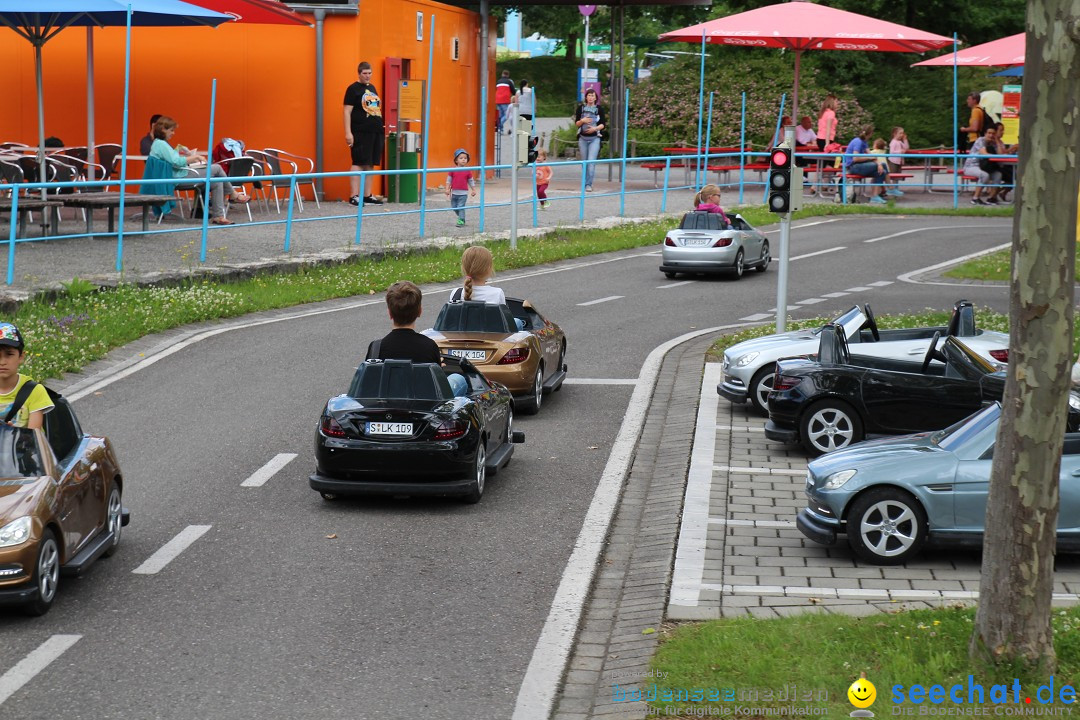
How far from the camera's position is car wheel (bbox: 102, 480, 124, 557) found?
9250 millimetres

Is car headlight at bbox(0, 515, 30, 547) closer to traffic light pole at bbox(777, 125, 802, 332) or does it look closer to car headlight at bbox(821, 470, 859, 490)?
car headlight at bbox(821, 470, 859, 490)

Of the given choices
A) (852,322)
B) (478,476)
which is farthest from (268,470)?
(852,322)

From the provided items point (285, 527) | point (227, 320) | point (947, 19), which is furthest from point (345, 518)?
point (947, 19)

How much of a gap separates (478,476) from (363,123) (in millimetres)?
19898

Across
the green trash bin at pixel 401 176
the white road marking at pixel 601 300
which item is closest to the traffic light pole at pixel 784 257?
the white road marking at pixel 601 300

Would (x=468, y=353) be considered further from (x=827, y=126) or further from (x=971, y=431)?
(x=827, y=126)

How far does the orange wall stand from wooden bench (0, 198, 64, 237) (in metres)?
8.58

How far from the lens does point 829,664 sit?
687 centimetres

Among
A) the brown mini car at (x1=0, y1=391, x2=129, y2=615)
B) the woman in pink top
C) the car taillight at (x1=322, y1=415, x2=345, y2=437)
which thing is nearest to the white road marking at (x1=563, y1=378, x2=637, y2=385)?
the car taillight at (x1=322, y1=415, x2=345, y2=437)

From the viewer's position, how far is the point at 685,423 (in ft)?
44.0

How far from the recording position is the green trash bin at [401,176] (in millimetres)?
30953

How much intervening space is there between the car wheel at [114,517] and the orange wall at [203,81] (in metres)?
22.2

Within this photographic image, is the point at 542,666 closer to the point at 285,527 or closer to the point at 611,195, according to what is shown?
the point at 285,527

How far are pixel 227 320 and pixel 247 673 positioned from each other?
12071mm
